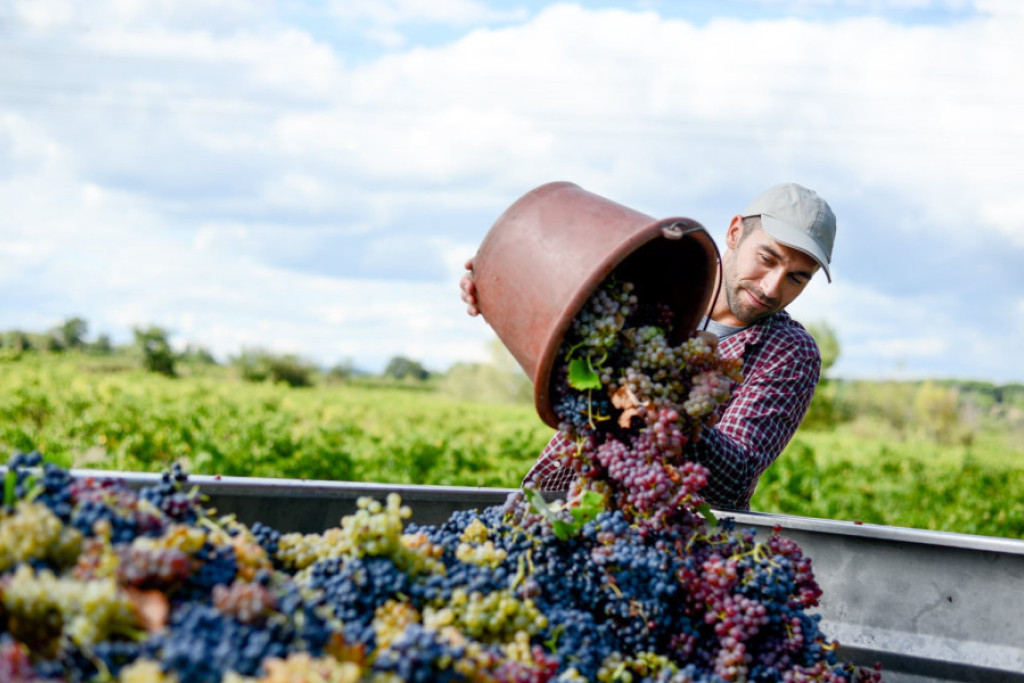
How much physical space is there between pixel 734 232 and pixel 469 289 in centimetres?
105

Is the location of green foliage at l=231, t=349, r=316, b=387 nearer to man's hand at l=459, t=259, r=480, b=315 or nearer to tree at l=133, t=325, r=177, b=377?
tree at l=133, t=325, r=177, b=377

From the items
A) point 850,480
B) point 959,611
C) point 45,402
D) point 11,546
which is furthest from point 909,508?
point 45,402

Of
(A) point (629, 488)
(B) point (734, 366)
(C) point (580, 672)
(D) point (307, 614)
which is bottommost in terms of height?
(C) point (580, 672)

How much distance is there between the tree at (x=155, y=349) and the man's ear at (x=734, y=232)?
59.5 feet

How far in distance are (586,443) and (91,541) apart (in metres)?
1.05

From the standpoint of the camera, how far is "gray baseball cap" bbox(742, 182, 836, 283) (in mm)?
2613

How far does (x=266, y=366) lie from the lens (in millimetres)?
21281

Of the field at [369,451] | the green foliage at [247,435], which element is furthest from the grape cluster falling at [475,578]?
the field at [369,451]

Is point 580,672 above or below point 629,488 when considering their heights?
below

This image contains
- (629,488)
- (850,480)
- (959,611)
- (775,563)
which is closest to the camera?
(775,563)

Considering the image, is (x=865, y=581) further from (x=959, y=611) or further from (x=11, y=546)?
(x=11, y=546)

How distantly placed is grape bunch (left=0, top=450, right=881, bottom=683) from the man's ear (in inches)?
49.5

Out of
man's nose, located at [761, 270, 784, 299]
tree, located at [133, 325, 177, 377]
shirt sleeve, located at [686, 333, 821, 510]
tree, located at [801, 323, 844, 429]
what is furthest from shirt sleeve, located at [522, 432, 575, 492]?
tree, located at [801, 323, 844, 429]

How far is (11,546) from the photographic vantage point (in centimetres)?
124
